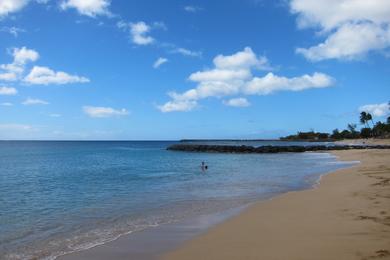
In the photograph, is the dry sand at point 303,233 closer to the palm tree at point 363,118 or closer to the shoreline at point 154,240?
the shoreline at point 154,240

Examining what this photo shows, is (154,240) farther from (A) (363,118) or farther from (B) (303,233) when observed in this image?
(A) (363,118)

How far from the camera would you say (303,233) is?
9.80 meters

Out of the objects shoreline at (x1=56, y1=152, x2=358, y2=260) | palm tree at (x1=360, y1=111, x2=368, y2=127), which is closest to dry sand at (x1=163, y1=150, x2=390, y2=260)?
shoreline at (x1=56, y1=152, x2=358, y2=260)

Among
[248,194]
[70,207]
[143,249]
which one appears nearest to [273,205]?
[248,194]

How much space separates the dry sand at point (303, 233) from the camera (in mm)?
8086

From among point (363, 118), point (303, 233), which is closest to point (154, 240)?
point (303, 233)

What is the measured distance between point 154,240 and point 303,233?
12.4ft

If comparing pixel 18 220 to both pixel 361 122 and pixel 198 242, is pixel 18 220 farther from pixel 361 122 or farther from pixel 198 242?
pixel 361 122

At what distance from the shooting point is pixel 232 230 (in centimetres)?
1081

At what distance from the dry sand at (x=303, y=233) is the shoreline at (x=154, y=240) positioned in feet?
1.13

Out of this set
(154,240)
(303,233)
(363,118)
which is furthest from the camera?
(363,118)

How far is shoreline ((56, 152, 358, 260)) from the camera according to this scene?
877 cm

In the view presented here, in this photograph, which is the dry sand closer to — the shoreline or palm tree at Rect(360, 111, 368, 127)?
the shoreline

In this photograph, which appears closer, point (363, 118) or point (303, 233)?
point (303, 233)
